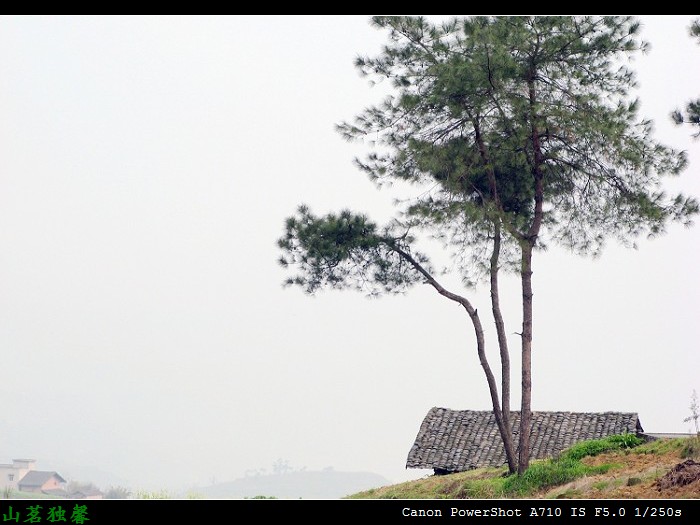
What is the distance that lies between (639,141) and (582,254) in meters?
2.59

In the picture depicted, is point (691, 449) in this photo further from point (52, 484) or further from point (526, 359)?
point (52, 484)

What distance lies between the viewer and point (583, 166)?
18609 millimetres

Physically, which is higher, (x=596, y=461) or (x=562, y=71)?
(x=562, y=71)

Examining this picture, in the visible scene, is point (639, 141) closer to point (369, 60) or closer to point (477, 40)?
point (477, 40)

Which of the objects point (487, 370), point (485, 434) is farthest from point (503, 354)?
point (485, 434)

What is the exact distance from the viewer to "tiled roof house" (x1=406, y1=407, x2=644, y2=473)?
1004 inches

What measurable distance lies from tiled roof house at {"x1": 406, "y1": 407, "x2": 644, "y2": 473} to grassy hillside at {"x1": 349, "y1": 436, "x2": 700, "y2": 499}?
4.93m

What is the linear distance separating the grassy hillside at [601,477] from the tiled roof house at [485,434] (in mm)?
4935

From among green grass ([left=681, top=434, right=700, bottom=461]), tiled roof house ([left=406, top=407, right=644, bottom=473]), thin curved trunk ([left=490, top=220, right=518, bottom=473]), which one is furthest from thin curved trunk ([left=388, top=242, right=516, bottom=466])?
tiled roof house ([left=406, top=407, right=644, bottom=473])

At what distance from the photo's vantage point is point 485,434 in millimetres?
26766

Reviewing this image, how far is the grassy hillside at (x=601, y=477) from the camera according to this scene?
13.4 meters

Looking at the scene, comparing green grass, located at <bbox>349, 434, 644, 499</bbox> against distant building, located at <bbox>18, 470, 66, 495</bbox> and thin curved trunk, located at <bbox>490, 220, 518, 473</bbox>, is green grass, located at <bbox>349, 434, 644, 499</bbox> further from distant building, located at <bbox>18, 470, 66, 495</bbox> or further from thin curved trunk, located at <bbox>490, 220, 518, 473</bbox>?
distant building, located at <bbox>18, 470, 66, 495</bbox>
